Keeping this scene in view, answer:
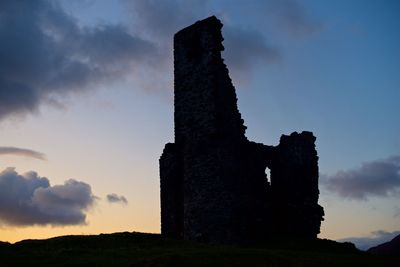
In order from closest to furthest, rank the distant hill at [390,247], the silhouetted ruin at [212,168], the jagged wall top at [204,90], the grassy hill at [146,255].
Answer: the grassy hill at [146,255]
the silhouetted ruin at [212,168]
the jagged wall top at [204,90]
the distant hill at [390,247]

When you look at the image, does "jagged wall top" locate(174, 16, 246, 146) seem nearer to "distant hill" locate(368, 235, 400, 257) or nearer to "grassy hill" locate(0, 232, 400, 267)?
"grassy hill" locate(0, 232, 400, 267)

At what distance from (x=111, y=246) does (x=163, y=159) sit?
992cm

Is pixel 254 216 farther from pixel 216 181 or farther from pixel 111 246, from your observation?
pixel 111 246

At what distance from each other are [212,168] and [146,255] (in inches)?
421

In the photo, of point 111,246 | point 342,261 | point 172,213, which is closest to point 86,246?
point 111,246

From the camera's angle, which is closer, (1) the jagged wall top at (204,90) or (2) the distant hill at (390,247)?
(1) the jagged wall top at (204,90)

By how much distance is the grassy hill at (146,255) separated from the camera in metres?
21.2

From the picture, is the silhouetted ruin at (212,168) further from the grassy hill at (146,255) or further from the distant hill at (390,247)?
the distant hill at (390,247)

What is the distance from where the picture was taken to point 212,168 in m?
33.0

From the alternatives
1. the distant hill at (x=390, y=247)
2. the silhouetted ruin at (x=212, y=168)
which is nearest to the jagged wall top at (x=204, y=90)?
the silhouetted ruin at (x=212, y=168)

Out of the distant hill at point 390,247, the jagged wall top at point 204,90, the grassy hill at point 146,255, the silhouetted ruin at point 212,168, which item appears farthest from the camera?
the distant hill at point 390,247

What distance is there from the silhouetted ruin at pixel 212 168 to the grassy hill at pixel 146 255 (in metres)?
3.76

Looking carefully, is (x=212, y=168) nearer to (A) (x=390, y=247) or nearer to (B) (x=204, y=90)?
(B) (x=204, y=90)

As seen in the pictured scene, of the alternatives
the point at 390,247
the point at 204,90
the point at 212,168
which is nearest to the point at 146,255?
the point at 212,168
